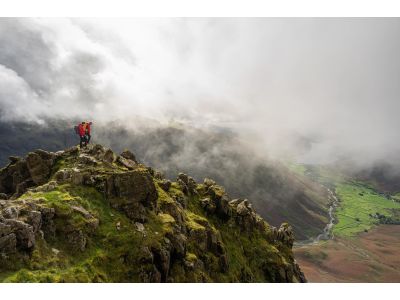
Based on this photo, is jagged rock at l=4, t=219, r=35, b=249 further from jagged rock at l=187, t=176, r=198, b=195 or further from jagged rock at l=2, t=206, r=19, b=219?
jagged rock at l=187, t=176, r=198, b=195

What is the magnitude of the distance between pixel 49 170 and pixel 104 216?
22.6 meters

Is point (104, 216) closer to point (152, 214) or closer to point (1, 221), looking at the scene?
point (152, 214)

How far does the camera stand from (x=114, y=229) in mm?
56812

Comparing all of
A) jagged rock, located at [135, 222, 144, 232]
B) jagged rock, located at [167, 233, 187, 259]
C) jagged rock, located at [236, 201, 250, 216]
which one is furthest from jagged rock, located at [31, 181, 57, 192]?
jagged rock, located at [236, 201, 250, 216]

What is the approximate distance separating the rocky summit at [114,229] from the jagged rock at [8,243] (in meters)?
0.11

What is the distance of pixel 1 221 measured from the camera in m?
44.4

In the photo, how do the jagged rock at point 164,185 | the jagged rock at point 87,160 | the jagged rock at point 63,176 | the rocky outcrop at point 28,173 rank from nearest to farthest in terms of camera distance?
the jagged rock at point 63,176, the jagged rock at point 87,160, the rocky outcrop at point 28,173, the jagged rock at point 164,185

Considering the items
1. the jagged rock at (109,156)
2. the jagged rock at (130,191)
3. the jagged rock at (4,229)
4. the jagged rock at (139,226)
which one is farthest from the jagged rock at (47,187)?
the jagged rock at (109,156)

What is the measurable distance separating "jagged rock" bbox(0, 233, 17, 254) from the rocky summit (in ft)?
0.34

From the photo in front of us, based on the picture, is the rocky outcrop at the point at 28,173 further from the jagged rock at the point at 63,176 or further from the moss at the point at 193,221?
the moss at the point at 193,221

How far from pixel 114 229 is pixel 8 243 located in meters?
16.2

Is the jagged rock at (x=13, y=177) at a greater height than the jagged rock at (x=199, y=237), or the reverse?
the jagged rock at (x=13, y=177)

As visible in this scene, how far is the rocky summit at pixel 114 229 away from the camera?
1821 inches

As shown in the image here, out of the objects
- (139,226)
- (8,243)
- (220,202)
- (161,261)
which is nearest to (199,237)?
(161,261)
